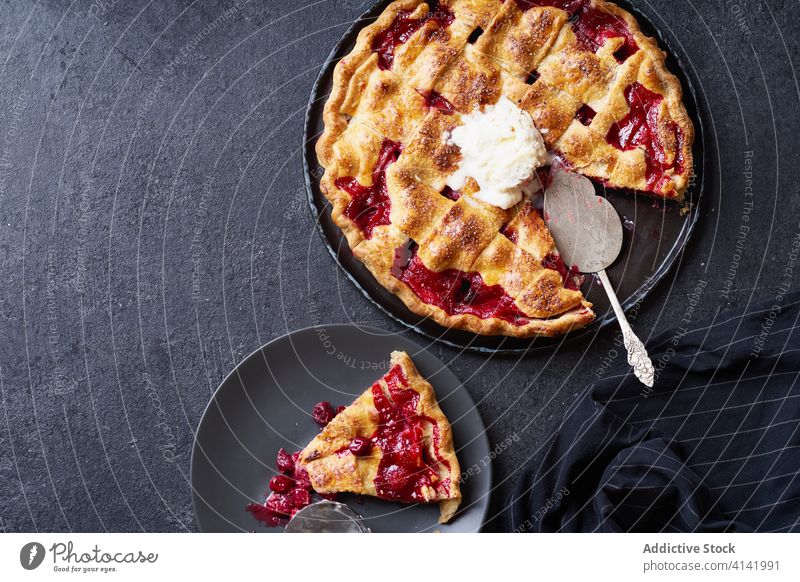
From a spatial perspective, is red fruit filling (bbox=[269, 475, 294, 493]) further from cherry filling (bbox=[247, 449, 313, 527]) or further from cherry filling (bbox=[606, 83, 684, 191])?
cherry filling (bbox=[606, 83, 684, 191])

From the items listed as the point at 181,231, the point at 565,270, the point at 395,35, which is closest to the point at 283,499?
the point at 181,231

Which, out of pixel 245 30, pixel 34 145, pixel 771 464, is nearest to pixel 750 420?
pixel 771 464

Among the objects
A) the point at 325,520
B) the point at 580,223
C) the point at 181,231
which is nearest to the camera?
the point at 325,520

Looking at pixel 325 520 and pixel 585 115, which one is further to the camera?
pixel 585 115

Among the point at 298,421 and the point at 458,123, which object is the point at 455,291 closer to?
the point at 458,123

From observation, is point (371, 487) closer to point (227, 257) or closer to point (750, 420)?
point (227, 257)

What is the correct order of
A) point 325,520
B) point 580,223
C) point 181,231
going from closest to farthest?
point 325,520 < point 580,223 < point 181,231

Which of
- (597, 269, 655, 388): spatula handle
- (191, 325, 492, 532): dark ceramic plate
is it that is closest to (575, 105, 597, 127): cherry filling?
(597, 269, 655, 388): spatula handle

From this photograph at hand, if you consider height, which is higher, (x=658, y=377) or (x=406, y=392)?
(x=406, y=392)
